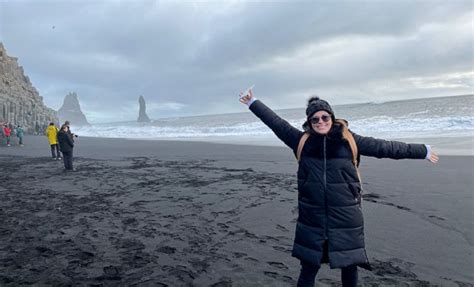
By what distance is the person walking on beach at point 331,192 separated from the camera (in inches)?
108

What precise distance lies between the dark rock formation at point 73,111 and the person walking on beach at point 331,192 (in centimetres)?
17547

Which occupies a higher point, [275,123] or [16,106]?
[16,106]

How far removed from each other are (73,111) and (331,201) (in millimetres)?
188161

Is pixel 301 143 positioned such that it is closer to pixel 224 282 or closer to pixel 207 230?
pixel 224 282

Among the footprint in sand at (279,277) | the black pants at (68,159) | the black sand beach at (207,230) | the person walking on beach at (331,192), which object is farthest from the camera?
the black pants at (68,159)

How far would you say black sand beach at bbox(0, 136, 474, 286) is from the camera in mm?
3824

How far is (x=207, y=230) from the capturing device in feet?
18.1

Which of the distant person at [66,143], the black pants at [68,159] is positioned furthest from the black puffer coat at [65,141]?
the black pants at [68,159]

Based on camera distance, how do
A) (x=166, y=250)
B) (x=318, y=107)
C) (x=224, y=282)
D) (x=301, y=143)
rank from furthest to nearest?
(x=166, y=250) < (x=224, y=282) < (x=301, y=143) < (x=318, y=107)

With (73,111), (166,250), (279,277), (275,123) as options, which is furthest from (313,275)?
(73,111)

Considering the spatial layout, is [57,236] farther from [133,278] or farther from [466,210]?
[466,210]

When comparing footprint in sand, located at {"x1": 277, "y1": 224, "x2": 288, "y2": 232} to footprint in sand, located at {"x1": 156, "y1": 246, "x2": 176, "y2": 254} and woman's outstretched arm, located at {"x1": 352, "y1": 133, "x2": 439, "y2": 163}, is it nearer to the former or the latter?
footprint in sand, located at {"x1": 156, "y1": 246, "x2": 176, "y2": 254}

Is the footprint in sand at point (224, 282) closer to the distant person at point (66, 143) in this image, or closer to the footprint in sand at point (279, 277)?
the footprint in sand at point (279, 277)

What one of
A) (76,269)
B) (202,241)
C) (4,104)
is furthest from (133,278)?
(4,104)
